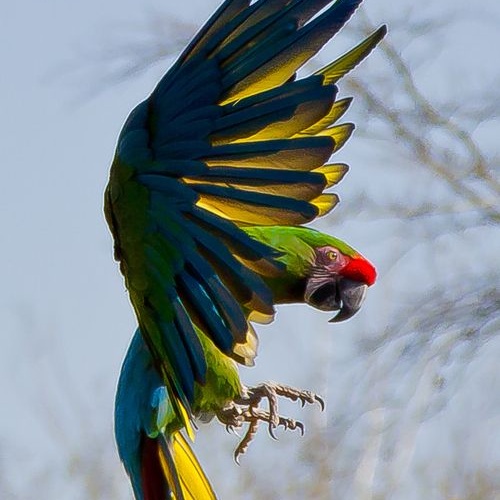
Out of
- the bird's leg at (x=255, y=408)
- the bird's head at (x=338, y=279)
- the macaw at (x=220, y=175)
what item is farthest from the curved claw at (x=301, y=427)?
the bird's head at (x=338, y=279)

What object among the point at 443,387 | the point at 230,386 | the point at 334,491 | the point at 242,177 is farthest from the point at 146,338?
the point at 334,491

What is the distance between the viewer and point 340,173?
102 inches

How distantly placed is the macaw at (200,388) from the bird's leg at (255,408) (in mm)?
10

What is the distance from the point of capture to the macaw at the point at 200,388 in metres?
2.50

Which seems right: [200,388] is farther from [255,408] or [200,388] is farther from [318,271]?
[318,271]

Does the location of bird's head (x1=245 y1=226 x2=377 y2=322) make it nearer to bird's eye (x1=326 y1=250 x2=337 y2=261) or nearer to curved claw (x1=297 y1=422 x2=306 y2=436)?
bird's eye (x1=326 y1=250 x2=337 y2=261)

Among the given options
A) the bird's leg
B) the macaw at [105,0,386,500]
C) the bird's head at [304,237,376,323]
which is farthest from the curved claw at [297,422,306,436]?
the bird's head at [304,237,376,323]

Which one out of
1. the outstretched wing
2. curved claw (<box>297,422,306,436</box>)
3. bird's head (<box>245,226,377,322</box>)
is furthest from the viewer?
bird's head (<box>245,226,377,322</box>)

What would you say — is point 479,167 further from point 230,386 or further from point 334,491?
point 230,386

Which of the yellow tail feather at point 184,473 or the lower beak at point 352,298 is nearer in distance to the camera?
the yellow tail feather at point 184,473

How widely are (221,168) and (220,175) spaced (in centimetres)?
1

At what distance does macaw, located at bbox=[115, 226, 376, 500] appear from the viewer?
98.6 inches

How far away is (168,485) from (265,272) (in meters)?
0.47

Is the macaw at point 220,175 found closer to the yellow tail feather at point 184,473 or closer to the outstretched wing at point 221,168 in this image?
the outstretched wing at point 221,168
